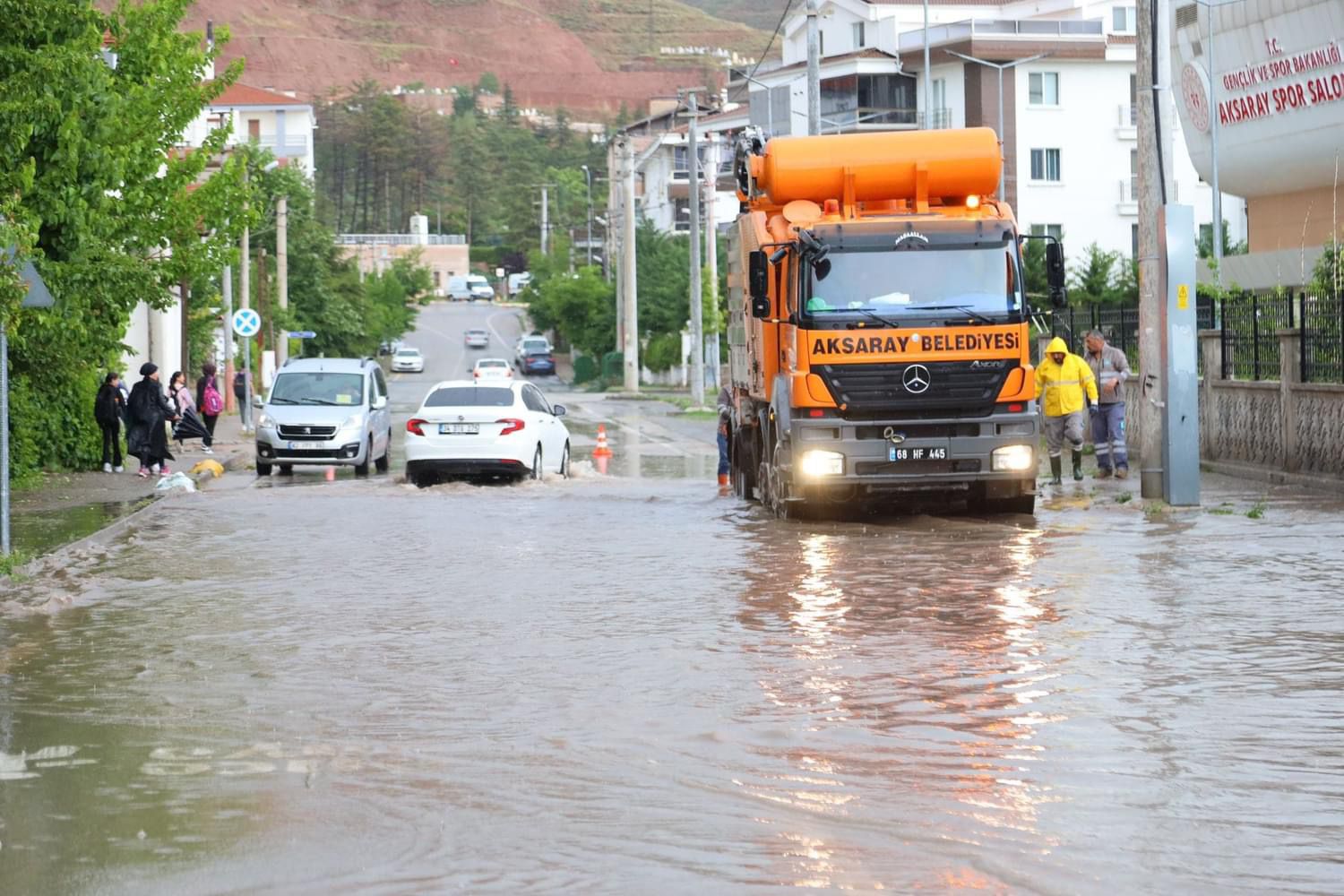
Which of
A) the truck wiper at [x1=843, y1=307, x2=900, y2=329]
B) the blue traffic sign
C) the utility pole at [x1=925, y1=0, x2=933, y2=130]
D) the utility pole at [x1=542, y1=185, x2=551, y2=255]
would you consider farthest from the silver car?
the utility pole at [x1=542, y1=185, x2=551, y2=255]

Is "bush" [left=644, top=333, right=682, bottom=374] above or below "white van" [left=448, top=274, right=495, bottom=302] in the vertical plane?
below

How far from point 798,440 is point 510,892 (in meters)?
12.7

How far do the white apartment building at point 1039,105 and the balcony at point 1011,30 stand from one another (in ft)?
0.16

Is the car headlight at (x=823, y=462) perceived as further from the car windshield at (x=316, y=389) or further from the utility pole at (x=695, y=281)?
the utility pole at (x=695, y=281)

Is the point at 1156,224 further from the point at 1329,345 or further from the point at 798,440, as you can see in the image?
the point at 798,440

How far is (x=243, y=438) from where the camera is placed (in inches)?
1677

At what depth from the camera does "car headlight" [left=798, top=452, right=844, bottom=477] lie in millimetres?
18797

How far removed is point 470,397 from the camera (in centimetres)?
2697

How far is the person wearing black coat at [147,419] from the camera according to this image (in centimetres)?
2848

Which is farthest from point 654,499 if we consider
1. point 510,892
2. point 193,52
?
point 510,892

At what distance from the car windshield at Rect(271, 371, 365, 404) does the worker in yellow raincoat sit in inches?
472

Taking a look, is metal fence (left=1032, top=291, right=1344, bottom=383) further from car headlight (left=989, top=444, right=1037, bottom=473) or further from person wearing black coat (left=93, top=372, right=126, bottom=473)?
person wearing black coat (left=93, top=372, right=126, bottom=473)

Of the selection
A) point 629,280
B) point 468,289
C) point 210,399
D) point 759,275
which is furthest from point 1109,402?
point 468,289

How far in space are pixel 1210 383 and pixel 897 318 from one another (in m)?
9.14
